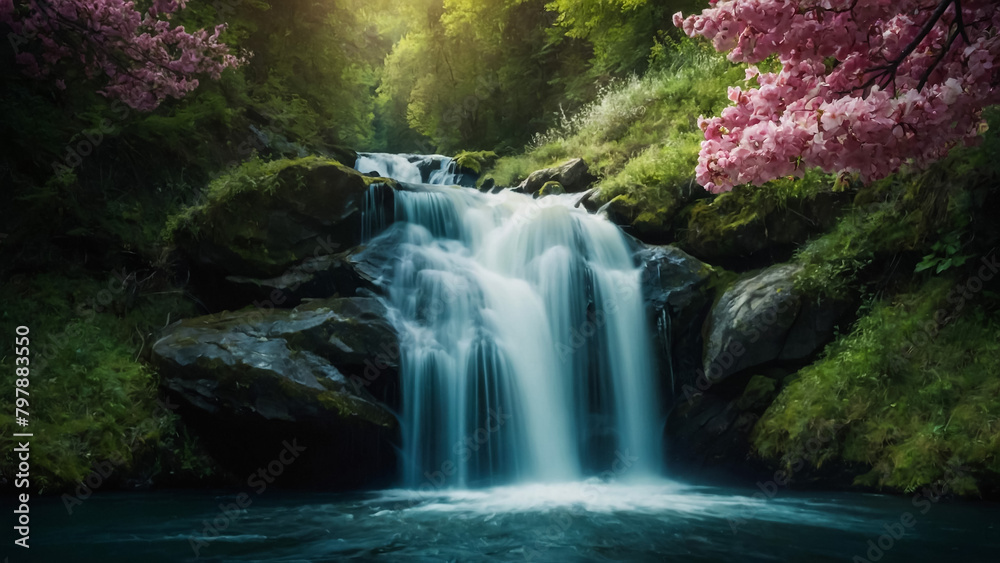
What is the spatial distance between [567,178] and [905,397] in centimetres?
748

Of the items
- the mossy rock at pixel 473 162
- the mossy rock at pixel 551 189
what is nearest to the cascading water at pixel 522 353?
the mossy rock at pixel 551 189

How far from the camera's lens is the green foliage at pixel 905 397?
5.66 meters

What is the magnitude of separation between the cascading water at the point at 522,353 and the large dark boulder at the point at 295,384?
0.38 m

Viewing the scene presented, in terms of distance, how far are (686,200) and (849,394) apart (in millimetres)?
3795

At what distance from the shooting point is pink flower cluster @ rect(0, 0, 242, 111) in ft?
20.8

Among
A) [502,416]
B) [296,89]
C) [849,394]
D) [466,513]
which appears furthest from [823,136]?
[296,89]

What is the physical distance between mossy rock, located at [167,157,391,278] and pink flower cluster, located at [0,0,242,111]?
4.91 ft

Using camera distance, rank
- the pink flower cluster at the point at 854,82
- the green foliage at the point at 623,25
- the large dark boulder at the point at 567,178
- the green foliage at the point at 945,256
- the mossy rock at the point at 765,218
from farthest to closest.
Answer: the green foliage at the point at 623,25
the large dark boulder at the point at 567,178
the mossy rock at the point at 765,218
the green foliage at the point at 945,256
the pink flower cluster at the point at 854,82

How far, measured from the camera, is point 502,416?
7391mm

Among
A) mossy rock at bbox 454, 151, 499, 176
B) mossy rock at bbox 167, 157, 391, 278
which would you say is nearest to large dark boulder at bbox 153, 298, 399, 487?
mossy rock at bbox 167, 157, 391, 278

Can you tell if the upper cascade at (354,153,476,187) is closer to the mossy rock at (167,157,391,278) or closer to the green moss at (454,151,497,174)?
the green moss at (454,151,497,174)

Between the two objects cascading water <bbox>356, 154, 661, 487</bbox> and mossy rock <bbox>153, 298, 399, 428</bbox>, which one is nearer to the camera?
mossy rock <bbox>153, 298, 399, 428</bbox>

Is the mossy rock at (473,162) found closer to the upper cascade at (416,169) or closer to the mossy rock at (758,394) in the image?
the upper cascade at (416,169)

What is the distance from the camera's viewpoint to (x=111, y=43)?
6.70 meters
